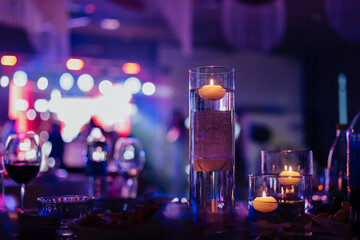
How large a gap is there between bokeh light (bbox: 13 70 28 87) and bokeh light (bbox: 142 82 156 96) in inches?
82.8

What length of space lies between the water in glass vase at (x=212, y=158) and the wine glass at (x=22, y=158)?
453 millimetres

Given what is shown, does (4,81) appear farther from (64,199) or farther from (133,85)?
(64,199)

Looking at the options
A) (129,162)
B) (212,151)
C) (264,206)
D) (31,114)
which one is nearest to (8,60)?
(31,114)

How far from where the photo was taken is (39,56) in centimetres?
727

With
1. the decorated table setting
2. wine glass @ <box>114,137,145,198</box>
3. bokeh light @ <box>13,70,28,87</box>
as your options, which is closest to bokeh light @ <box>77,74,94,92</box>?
bokeh light @ <box>13,70,28,87</box>

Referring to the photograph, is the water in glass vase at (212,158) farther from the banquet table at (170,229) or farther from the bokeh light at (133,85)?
the bokeh light at (133,85)

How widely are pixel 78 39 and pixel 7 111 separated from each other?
1.73 m

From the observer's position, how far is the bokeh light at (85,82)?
25.3ft

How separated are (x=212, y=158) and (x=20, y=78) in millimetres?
7218

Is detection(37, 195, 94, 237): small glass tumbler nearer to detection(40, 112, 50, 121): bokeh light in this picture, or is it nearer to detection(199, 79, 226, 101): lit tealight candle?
detection(199, 79, 226, 101): lit tealight candle

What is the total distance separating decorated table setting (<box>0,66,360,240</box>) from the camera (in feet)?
2.25

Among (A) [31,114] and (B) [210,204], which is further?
(A) [31,114]

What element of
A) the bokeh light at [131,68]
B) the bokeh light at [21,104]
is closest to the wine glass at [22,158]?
the bokeh light at [131,68]

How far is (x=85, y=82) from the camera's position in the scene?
307 inches
